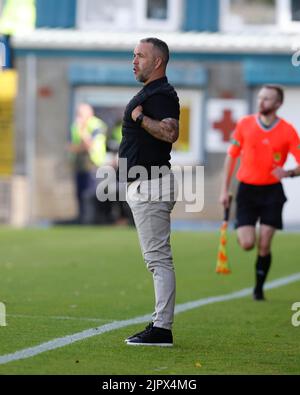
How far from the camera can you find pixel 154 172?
966 centimetres

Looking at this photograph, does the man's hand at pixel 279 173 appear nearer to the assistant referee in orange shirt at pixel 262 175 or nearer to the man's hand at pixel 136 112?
the assistant referee in orange shirt at pixel 262 175

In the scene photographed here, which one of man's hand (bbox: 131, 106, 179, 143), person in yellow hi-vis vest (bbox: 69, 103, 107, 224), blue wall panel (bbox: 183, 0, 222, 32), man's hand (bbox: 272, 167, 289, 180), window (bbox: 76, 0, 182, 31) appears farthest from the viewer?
window (bbox: 76, 0, 182, 31)

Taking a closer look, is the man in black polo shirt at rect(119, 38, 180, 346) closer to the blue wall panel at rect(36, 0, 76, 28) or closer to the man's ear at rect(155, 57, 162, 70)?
the man's ear at rect(155, 57, 162, 70)

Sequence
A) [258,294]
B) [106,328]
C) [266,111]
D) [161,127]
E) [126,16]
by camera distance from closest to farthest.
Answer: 1. [161,127]
2. [106,328]
3. [266,111]
4. [258,294]
5. [126,16]

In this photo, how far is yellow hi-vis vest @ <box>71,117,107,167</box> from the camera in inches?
1133

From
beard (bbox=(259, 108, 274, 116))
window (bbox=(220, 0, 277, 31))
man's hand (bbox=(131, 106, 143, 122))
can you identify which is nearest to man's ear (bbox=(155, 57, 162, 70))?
man's hand (bbox=(131, 106, 143, 122))

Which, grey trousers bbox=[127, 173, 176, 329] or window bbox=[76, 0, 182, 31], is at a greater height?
window bbox=[76, 0, 182, 31]

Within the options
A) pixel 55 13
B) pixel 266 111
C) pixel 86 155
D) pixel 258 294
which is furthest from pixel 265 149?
pixel 55 13

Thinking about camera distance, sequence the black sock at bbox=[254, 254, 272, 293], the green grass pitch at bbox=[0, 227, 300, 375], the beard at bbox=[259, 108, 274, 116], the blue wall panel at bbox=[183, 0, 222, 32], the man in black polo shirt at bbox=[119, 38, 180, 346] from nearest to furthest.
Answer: the green grass pitch at bbox=[0, 227, 300, 375], the man in black polo shirt at bbox=[119, 38, 180, 346], the beard at bbox=[259, 108, 274, 116], the black sock at bbox=[254, 254, 272, 293], the blue wall panel at bbox=[183, 0, 222, 32]

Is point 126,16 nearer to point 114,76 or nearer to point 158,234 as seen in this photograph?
point 114,76

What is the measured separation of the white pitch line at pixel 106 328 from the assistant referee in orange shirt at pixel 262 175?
0.58m

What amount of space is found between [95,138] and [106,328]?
Answer: 1870 centimetres

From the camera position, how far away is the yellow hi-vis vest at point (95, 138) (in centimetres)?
2877
